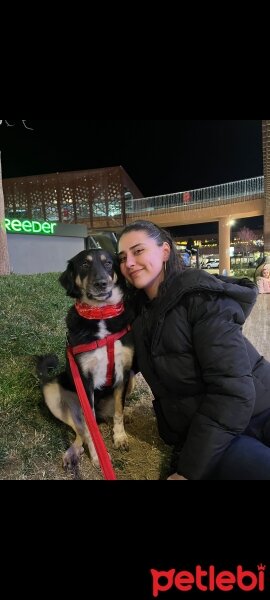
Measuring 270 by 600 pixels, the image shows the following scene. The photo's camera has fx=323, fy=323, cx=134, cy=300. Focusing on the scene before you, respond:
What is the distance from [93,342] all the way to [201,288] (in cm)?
90

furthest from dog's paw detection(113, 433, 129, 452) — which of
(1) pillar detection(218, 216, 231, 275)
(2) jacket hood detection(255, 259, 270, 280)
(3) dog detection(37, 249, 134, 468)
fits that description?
(1) pillar detection(218, 216, 231, 275)

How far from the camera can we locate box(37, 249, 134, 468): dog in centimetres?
216

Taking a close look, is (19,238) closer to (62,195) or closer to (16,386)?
(16,386)

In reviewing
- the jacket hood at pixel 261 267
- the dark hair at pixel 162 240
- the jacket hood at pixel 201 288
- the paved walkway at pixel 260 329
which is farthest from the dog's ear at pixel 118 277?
the jacket hood at pixel 261 267

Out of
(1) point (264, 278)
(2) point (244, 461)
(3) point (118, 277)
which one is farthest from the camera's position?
(1) point (264, 278)

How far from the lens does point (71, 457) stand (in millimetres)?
2188

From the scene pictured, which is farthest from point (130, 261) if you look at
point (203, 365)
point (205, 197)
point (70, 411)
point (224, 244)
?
point (205, 197)

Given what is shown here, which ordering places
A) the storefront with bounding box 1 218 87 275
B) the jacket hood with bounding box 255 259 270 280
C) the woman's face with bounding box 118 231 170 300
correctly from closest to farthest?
the woman's face with bounding box 118 231 170 300 → the jacket hood with bounding box 255 259 270 280 → the storefront with bounding box 1 218 87 275

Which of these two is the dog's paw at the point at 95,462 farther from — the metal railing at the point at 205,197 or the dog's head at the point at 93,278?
the metal railing at the point at 205,197

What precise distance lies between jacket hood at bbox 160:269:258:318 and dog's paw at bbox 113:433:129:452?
1.28m
